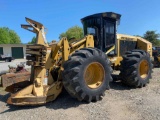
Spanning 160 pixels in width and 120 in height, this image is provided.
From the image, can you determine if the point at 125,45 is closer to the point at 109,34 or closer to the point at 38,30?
the point at 109,34

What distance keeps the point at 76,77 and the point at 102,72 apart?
1.05 m

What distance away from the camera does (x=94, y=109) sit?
16.4 feet

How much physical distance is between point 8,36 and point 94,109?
73.6 meters

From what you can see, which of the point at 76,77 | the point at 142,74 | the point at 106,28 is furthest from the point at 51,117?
the point at 142,74

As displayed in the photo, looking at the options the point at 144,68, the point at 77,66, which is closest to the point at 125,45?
the point at 144,68

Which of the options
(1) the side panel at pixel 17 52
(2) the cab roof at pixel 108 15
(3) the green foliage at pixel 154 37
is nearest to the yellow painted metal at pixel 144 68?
(2) the cab roof at pixel 108 15

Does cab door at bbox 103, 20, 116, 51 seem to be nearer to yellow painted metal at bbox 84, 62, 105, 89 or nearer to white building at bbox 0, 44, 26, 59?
yellow painted metal at bbox 84, 62, 105, 89

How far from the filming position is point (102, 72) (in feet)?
19.0

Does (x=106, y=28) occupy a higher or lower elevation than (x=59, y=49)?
higher

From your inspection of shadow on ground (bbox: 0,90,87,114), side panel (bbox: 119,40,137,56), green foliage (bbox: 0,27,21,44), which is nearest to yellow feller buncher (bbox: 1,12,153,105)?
shadow on ground (bbox: 0,90,87,114)

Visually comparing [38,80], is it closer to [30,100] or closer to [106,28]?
[30,100]

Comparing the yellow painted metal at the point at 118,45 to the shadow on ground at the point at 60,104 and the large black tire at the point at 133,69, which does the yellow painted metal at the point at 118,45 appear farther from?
the shadow on ground at the point at 60,104

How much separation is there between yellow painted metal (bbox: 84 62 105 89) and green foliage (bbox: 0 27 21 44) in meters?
67.5

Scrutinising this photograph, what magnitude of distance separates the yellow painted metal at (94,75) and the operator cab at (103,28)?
1452 millimetres
